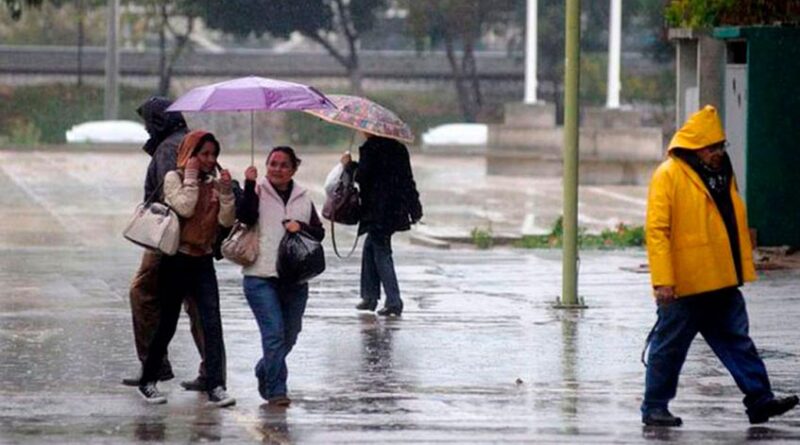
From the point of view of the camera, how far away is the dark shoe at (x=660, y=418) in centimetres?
1113

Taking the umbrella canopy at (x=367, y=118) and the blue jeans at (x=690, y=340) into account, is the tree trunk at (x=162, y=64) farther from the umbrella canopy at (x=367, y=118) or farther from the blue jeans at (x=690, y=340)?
the blue jeans at (x=690, y=340)

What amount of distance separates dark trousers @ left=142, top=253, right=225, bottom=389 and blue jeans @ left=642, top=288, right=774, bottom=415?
8.31 ft

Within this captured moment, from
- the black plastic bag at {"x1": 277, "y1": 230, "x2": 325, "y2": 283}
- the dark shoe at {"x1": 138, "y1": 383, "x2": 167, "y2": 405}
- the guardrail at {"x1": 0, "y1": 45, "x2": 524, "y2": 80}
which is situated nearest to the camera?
the black plastic bag at {"x1": 277, "y1": 230, "x2": 325, "y2": 283}

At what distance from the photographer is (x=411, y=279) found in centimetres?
2039

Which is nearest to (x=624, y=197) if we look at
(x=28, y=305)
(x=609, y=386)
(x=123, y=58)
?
(x=28, y=305)

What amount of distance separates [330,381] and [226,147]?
43.9 metres

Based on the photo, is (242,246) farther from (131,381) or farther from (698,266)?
(698,266)

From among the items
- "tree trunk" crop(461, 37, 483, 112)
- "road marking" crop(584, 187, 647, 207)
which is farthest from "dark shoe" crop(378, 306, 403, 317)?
"tree trunk" crop(461, 37, 483, 112)

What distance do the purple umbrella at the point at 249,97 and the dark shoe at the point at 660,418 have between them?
2772mm

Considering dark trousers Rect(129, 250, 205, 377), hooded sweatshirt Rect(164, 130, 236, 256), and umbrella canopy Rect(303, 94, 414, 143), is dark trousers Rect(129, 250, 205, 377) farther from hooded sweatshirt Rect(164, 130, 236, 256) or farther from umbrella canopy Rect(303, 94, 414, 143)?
umbrella canopy Rect(303, 94, 414, 143)

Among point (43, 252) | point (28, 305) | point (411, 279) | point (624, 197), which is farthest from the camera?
point (624, 197)

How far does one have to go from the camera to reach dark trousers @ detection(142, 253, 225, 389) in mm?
11836

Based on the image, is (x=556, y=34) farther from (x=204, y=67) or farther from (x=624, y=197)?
(x=624, y=197)

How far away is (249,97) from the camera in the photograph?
39.6ft
